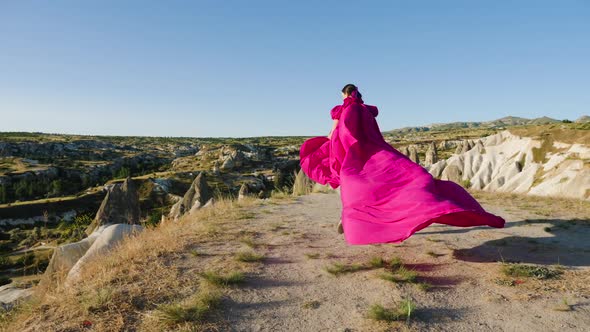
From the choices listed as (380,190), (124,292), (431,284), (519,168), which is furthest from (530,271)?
(519,168)

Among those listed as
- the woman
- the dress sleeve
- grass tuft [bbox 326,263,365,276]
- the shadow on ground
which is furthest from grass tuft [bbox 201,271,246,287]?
the dress sleeve

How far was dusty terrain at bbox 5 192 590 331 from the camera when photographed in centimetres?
431

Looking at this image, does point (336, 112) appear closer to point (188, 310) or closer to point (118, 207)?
point (188, 310)

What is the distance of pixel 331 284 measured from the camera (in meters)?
5.39

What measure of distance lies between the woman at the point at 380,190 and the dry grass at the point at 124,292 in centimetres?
224

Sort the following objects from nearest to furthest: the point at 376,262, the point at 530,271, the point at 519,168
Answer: the point at 530,271 → the point at 376,262 → the point at 519,168

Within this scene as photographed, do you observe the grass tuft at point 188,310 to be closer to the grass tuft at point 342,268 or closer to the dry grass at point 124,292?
the dry grass at point 124,292

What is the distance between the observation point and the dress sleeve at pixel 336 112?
8.20 m

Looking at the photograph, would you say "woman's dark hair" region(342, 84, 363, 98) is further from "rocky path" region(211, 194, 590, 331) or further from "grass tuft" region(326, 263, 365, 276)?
"grass tuft" region(326, 263, 365, 276)

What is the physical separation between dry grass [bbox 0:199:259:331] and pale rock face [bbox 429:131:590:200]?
1583 centimetres

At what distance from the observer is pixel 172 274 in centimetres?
561

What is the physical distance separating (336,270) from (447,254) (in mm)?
2203

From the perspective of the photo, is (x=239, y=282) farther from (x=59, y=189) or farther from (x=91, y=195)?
(x=59, y=189)

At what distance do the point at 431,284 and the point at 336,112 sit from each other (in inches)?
162
